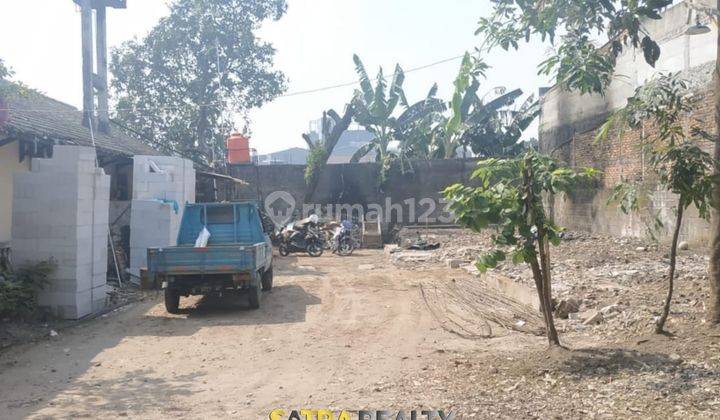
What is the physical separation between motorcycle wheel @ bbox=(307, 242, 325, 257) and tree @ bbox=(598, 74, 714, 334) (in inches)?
579

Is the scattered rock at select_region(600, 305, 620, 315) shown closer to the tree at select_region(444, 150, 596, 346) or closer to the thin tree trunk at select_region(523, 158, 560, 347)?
the thin tree trunk at select_region(523, 158, 560, 347)

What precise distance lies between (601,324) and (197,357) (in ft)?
16.5

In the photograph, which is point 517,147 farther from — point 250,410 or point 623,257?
point 250,410

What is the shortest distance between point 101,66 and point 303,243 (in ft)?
28.8


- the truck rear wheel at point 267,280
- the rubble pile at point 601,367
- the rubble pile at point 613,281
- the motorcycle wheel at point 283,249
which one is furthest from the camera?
the motorcycle wheel at point 283,249

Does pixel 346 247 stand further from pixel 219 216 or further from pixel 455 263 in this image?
pixel 219 216

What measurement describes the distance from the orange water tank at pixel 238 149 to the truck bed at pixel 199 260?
15.8 metres

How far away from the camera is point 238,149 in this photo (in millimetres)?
25375

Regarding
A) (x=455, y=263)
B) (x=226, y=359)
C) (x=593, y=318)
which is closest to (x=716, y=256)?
(x=593, y=318)

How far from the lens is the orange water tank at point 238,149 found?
25.3m

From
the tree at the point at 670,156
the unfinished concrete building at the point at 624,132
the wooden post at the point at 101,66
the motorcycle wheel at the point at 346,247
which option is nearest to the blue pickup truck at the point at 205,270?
the unfinished concrete building at the point at 624,132

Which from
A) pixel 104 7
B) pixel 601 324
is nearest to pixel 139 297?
pixel 601 324

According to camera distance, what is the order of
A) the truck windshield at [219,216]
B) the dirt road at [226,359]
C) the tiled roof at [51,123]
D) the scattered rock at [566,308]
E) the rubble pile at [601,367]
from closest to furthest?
the rubble pile at [601,367], the dirt road at [226,359], the scattered rock at [566,308], the tiled roof at [51,123], the truck windshield at [219,216]

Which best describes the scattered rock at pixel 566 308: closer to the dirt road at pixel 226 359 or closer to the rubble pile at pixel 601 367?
the rubble pile at pixel 601 367
